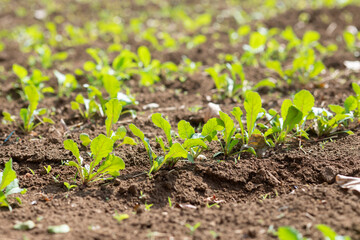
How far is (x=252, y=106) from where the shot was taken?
244cm

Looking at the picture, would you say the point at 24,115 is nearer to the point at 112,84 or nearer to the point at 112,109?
the point at 112,84

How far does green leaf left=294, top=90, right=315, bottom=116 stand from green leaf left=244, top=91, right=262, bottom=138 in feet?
0.82

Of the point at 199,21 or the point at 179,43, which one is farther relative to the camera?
the point at 199,21

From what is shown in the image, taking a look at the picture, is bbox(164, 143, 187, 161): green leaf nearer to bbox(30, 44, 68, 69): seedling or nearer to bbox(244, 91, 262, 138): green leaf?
bbox(244, 91, 262, 138): green leaf

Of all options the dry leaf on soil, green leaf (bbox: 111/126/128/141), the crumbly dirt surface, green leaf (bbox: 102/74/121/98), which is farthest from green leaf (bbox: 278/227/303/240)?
green leaf (bbox: 102/74/121/98)

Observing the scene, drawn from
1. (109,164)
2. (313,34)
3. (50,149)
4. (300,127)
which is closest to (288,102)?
(300,127)

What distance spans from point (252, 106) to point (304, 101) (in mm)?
332

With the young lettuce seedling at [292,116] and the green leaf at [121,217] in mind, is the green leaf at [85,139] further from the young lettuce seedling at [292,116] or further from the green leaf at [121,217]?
the young lettuce seedling at [292,116]

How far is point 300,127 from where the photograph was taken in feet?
8.57

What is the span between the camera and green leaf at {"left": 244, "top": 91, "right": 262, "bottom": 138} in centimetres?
242

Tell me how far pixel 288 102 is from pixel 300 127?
25 centimetres

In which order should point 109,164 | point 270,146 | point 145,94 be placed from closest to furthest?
point 109,164
point 270,146
point 145,94

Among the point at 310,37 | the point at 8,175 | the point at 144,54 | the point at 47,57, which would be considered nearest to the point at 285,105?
the point at 8,175

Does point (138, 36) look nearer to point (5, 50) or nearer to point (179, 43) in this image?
point (179, 43)
